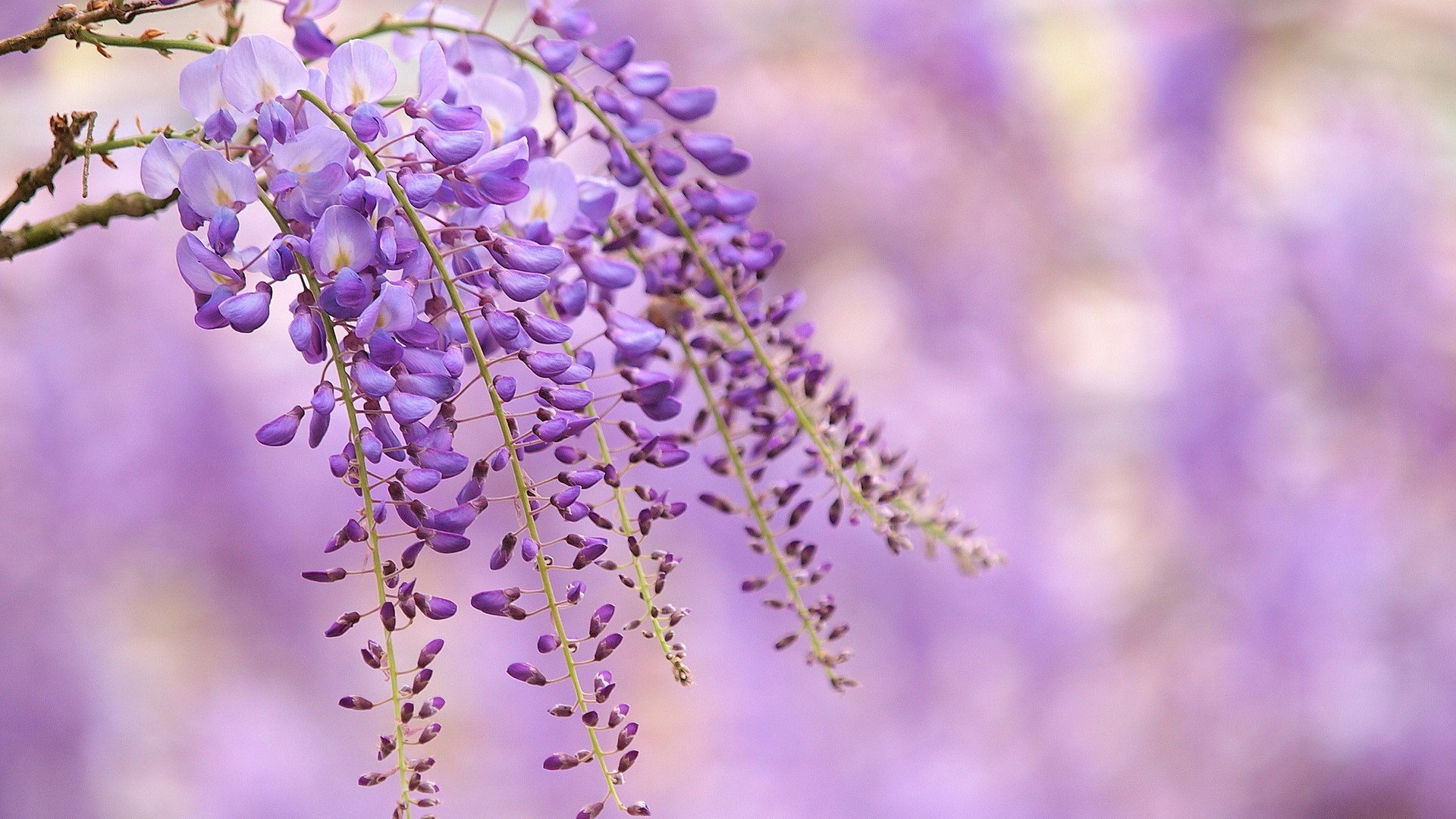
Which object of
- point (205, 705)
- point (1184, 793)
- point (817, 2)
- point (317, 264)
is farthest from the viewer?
point (1184, 793)

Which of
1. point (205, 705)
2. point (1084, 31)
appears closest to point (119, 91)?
point (205, 705)

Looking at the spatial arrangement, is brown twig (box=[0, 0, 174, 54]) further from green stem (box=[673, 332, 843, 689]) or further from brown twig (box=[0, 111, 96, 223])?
green stem (box=[673, 332, 843, 689])

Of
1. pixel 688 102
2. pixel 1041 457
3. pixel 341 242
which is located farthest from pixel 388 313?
pixel 1041 457

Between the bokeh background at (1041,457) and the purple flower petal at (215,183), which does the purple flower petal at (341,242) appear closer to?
the purple flower petal at (215,183)

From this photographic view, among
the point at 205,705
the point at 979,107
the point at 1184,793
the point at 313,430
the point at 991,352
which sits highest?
the point at 979,107

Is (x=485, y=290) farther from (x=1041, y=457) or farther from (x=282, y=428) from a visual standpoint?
(x=1041, y=457)

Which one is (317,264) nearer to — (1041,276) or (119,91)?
(119,91)

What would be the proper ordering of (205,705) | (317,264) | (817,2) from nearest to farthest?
(317,264) → (205,705) → (817,2)

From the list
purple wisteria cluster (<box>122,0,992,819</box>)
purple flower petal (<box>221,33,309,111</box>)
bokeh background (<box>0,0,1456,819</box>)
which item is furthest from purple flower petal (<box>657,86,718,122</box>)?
bokeh background (<box>0,0,1456,819</box>)

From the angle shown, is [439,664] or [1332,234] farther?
[1332,234]
